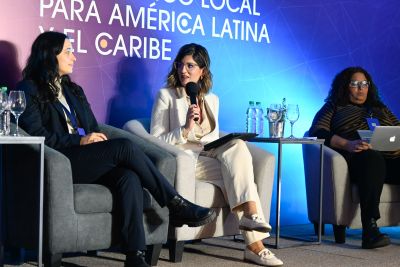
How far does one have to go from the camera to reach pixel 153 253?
414cm

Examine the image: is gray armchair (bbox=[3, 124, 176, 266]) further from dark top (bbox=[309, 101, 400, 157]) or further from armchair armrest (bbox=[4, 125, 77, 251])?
dark top (bbox=[309, 101, 400, 157])

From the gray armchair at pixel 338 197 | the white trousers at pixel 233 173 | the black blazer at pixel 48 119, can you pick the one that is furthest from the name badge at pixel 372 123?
the black blazer at pixel 48 119

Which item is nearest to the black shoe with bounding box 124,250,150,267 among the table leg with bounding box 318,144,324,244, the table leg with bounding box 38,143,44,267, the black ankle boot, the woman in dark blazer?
the woman in dark blazer

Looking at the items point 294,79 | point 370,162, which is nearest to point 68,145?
point 370,162

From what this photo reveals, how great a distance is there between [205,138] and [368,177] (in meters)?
1.10

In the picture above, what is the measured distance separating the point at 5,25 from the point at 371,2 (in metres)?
3.40

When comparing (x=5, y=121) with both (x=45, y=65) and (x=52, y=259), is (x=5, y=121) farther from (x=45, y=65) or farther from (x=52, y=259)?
(x=52, y=259)

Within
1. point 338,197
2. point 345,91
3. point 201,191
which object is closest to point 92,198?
point 201,191

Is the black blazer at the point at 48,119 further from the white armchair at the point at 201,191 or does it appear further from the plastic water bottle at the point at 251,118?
the plastic water bottle at the point at 251,118

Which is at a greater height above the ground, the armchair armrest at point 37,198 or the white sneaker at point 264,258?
the armchair armrest at point 37,198

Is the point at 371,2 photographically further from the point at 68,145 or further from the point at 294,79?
the point at 68,145

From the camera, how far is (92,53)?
16.0 feet

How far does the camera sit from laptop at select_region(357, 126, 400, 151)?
510 cm

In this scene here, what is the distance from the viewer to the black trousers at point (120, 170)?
12.7ft
